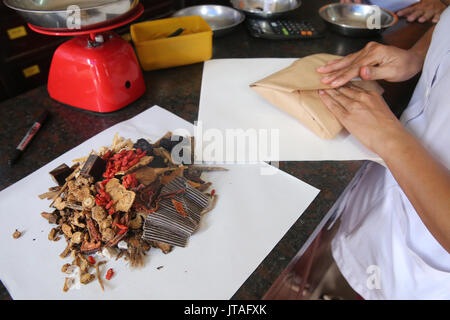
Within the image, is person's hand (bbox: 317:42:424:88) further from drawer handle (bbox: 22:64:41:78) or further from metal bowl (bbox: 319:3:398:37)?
drawer handle (bbox: 22:64:41:78)

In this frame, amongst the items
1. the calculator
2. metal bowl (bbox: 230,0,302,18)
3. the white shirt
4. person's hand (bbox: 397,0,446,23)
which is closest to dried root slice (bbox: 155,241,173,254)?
the white shirt

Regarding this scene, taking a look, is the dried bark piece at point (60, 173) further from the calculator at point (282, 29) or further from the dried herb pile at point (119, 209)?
the calculator at point (282, 29)

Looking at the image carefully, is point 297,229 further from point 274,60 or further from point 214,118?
point 274,60

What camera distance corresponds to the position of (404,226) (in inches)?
27.5

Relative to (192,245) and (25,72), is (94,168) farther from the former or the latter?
(25,72)

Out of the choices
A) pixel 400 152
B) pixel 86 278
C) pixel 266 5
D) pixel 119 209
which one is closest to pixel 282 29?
pixel 266 5

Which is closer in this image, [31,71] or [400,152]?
[400,152]

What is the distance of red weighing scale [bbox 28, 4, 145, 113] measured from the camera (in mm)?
696

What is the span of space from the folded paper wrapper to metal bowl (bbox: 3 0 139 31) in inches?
14.8

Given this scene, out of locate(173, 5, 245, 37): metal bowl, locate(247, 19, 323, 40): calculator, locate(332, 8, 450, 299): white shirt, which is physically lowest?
locate(332, 8, 450, 299): white shirt

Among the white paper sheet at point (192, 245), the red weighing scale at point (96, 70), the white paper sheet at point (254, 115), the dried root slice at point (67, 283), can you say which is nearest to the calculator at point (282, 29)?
the white paper sheet at point (254, 115)

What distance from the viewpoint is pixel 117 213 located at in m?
0.53

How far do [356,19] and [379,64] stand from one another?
495 millimetres
